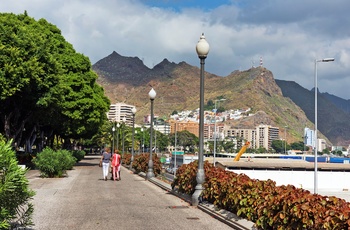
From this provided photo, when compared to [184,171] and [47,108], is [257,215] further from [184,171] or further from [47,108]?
[47,108]

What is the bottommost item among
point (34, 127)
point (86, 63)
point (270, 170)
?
point (270, 170)

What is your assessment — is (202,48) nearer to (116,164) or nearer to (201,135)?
(201,135)

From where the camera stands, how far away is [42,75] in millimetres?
34250

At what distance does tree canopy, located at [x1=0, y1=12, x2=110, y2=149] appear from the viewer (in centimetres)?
3203

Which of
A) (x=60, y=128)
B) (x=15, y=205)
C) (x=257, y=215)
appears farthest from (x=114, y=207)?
(x=60, y=128)

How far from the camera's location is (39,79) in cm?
3309

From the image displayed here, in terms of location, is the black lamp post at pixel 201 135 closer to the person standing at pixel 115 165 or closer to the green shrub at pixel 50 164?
the person standing at pixel 115 165

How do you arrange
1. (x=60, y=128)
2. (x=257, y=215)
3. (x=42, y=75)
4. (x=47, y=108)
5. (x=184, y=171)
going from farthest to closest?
(x=60, y=128) → (x=47, y=108) → (x=42, y=75) → (x=184, y=171) → (x=257, y=215)

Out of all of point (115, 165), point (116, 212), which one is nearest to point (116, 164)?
point (115, 165)

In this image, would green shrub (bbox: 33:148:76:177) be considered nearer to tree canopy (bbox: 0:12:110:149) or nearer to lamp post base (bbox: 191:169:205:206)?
tree canopy (bbox: 0:12:110:149)

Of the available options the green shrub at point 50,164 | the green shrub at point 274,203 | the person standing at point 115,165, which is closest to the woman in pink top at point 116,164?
the person standing at point 115,165

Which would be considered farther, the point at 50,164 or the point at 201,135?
the point at 50,164

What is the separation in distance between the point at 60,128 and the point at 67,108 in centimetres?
491

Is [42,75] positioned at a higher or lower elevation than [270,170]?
higher
